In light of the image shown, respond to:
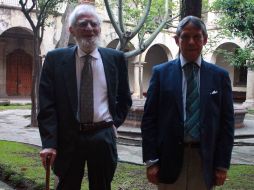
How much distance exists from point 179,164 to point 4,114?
13.6 meters

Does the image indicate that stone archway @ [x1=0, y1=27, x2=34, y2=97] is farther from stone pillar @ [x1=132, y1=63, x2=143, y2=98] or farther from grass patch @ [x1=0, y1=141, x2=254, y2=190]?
grass patch @ [x1=0, y1=141, x2=254, y2=190]

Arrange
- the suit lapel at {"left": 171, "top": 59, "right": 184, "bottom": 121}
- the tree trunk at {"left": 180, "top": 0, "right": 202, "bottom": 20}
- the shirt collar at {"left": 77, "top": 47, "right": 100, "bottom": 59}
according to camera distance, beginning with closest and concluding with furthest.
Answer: the suit lapel at {"left": 171, "top": 59, "right": 184, "bottom": 121}
the shirt collar at {"left": 77, "top": 47, "right": 100, "bottom": 59}
the tree trunk at {"left": 180, "top": 0, "right": 202, "bottom": 20}

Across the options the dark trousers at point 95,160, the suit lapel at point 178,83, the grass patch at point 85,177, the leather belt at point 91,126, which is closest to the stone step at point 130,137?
the grass patch at point 85,177

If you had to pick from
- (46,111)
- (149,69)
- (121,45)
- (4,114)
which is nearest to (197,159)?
(46,111)

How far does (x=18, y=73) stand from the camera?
25.4 metres

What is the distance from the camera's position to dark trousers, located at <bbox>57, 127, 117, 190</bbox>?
120 inches

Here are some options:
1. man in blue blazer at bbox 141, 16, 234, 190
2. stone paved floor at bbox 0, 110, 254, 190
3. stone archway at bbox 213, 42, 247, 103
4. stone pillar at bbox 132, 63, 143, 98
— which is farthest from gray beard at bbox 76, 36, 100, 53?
stone archway at bbox 213, 42, 247, 103

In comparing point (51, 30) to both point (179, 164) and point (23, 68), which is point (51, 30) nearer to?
point (23, 68)

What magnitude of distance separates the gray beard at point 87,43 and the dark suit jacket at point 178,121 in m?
0.48

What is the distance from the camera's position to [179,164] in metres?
2.84

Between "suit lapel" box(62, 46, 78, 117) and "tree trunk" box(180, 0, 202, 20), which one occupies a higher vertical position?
"tree trunk" box(180, 0, 202, 20)

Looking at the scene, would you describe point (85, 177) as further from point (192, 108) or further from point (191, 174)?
point (192, 108)

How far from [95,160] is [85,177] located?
263 cm

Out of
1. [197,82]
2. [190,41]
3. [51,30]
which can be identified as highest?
[51,30]
